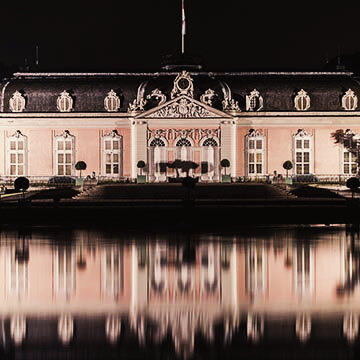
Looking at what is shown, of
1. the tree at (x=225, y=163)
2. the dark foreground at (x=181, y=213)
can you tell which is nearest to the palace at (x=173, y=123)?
the tree at (x=225, y=163)

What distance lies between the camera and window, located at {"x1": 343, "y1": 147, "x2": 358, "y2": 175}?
6469cm

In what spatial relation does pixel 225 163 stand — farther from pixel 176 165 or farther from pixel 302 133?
pixel 302 133

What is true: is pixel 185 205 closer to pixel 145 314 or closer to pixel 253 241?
pixel 253 241

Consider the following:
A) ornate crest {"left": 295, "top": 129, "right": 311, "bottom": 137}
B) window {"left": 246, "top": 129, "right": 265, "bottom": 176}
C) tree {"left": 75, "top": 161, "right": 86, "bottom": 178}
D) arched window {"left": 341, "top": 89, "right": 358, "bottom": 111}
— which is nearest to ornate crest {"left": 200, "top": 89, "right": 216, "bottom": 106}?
window {"left": 246, "top": 129, "right": 265, "bottom": 176}

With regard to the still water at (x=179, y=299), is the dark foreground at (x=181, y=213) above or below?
above

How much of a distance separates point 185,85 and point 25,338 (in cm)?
5156

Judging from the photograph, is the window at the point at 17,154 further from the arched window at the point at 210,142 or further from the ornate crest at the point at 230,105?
the ornate crest at the point at 230,105

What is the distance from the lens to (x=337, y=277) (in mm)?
17641

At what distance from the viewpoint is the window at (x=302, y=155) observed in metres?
65.0

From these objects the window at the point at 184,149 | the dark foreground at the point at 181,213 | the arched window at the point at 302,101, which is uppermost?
the arched window at the point at 302,101

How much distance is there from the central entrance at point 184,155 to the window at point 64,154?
4787mm

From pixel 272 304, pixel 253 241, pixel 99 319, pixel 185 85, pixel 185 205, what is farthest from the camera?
pixel 185 85

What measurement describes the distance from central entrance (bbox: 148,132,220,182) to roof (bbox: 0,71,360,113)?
2.52 m

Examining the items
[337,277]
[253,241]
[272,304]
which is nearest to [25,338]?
[272,304]
